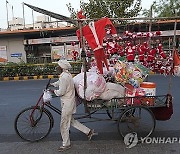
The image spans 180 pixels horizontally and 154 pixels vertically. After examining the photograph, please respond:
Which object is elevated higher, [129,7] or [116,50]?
[129,7]

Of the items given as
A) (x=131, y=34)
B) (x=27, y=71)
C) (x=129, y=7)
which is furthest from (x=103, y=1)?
(x=131, y=34)

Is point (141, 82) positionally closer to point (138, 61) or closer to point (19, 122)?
point (138, 61)

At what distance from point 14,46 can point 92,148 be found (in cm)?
1829

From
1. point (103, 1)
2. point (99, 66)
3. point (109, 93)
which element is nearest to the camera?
point (99, 66)

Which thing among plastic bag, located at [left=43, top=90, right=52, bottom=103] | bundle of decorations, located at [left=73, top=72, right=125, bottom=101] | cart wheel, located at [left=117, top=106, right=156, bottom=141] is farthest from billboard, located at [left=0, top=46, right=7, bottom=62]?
cart wheel, located at [left=117, top=106, right=156, bottom=141]

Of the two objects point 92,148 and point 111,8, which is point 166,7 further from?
point 92,148

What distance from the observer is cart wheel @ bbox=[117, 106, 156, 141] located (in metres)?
4.18

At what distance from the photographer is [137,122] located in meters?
4.47

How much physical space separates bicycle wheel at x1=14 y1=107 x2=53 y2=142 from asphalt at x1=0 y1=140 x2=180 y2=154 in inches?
7.0

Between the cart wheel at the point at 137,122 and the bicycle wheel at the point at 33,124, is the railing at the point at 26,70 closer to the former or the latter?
the bicycle wheel at the point at 33,124

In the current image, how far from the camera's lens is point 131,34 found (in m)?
4.26

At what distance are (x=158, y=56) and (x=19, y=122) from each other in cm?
266

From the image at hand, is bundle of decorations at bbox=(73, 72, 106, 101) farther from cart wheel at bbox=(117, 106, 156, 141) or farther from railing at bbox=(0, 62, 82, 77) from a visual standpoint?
railing at bbox=(0, 62, 82, 77)

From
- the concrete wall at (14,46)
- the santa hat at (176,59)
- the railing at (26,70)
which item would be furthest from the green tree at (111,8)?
the santa hat at (176,59)
